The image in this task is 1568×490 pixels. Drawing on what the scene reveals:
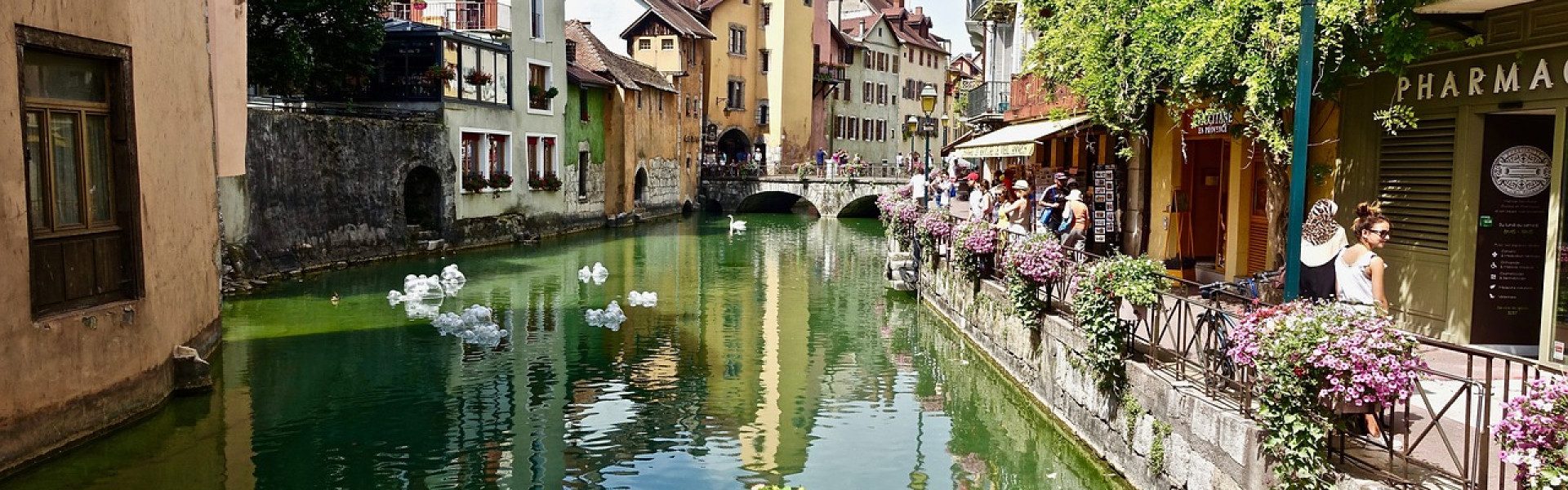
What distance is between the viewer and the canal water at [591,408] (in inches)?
415

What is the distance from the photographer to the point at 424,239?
31.6 m

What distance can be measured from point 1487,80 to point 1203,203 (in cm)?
822

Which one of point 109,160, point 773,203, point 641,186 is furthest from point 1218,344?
point 773,203

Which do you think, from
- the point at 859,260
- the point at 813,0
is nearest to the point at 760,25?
the point at 813,0

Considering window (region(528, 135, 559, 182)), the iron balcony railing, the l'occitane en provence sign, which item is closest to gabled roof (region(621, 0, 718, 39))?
window (region(528, 135, 559, 182))

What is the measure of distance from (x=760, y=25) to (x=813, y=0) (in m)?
3.41

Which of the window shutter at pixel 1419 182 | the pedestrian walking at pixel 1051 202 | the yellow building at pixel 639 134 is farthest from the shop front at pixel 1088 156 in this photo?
the yellow building at pixel 639 134

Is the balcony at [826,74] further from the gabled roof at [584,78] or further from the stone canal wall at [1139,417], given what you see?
the stone canal wall at [1139,417]

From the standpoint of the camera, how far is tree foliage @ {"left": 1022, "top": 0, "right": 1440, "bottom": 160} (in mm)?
10805

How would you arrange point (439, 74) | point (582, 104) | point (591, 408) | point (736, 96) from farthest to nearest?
point (736, 96) → point (582, 104) → point (439, 74) → point (591, 408)

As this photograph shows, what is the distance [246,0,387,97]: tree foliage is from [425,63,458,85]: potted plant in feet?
4.62

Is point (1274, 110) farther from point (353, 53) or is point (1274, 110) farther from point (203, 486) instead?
point (353, 53)

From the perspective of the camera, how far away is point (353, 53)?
31.5 m

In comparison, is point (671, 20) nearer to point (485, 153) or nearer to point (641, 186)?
point (641, 186)
